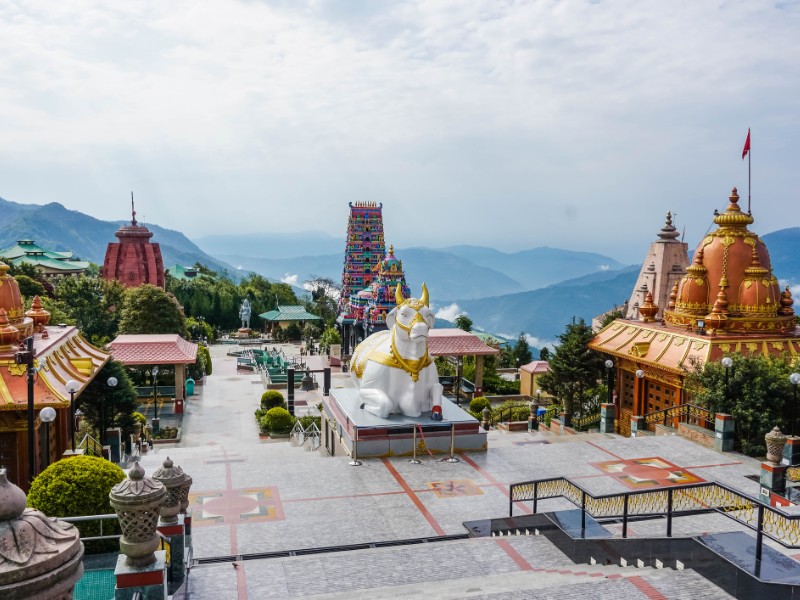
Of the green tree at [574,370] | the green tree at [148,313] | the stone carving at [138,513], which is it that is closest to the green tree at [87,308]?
the green tree at [148,313]

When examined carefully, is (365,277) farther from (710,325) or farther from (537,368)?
(710,325)

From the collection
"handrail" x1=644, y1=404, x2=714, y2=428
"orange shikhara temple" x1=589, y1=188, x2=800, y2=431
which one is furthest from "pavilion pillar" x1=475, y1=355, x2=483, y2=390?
"handrail" x1=644, y1=404, x2=714, y2=428

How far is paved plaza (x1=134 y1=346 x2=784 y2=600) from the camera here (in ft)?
30.3

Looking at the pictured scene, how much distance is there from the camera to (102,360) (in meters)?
19.0

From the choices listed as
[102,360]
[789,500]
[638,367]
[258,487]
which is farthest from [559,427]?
[102,360]

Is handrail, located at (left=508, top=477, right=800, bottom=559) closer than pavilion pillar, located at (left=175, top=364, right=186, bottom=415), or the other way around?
handrail, located at (left=508, top=477, right=800, bottom=559)

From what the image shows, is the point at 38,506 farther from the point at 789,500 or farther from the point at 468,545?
the point at 789,500

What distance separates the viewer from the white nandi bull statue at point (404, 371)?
1727 centimetres

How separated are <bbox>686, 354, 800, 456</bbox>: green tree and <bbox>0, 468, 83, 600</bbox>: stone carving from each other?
15671mm

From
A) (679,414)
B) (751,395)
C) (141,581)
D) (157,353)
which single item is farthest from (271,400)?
(141,581)

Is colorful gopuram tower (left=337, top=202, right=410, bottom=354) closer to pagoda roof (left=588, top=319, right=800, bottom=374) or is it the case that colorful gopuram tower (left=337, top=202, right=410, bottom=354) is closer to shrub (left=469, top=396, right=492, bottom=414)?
shrub (left=469, top=396, right=492, bottom=414)

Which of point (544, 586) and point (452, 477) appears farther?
point (452, 477)

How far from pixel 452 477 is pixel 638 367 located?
9071 millimetres

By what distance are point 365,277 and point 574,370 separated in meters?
22.5
